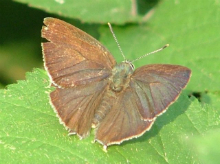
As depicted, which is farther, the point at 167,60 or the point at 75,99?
the point at 167,60

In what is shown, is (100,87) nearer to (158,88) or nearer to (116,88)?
(116,88)

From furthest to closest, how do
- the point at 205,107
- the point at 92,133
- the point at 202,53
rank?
the point at 202,53 < the point at 205,107 < the point at 92,133

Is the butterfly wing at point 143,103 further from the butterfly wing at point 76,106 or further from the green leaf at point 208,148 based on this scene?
the green leaf at point 208,148

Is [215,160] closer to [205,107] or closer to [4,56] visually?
[205,107]

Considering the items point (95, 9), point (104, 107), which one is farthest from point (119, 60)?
point (104, 107)

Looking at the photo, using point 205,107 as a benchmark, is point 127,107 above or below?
above

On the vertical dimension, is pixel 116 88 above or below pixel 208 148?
below

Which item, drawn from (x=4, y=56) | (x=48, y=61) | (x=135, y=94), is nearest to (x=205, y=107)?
(x=135, y=94)

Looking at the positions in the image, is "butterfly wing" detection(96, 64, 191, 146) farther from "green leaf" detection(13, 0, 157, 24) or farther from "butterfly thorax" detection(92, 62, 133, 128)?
"green leaf" detection(13, 0, 157, 24)
